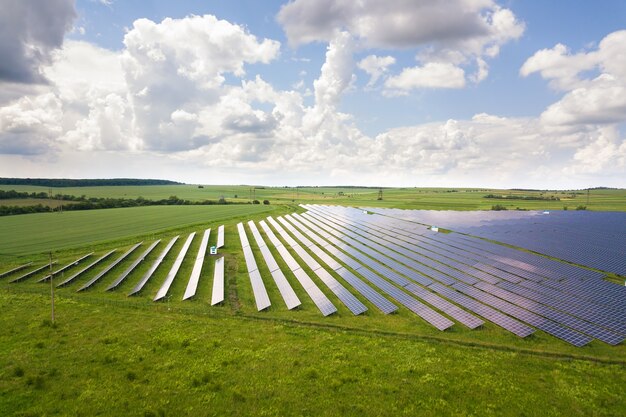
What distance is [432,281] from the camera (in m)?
39.9

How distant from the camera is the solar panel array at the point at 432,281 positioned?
96.8 ft

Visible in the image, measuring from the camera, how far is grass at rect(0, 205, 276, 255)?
6581cm

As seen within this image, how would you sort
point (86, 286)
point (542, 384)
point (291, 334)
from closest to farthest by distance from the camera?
1. point (542, 384)
2. point (291, 334)
3. point (86, 286)

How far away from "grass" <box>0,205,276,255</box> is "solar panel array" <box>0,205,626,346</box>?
15.0 m

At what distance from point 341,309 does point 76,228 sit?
80.6 metres

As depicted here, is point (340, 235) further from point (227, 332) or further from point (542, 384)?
point (542, 384)

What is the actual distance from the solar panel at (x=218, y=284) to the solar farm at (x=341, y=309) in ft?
0.91

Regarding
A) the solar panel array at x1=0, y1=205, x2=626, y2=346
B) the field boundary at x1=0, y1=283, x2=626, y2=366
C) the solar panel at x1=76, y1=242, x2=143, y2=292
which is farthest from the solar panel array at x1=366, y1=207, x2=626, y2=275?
the solar panel at x1=76, y1=242, x2=143, y2=292

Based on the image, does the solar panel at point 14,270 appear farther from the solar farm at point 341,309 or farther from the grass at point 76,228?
the grass at point 76,228

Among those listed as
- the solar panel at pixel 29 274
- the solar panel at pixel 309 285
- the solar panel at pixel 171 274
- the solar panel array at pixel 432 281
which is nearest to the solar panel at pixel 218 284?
the solar panel array at pixel 432 281

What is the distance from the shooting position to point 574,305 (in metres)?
31.4

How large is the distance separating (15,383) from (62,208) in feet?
413

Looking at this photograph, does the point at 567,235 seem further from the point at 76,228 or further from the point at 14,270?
the point at 76,228

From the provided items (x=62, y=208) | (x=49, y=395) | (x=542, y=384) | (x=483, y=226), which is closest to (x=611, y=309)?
(x=542, y=384)
